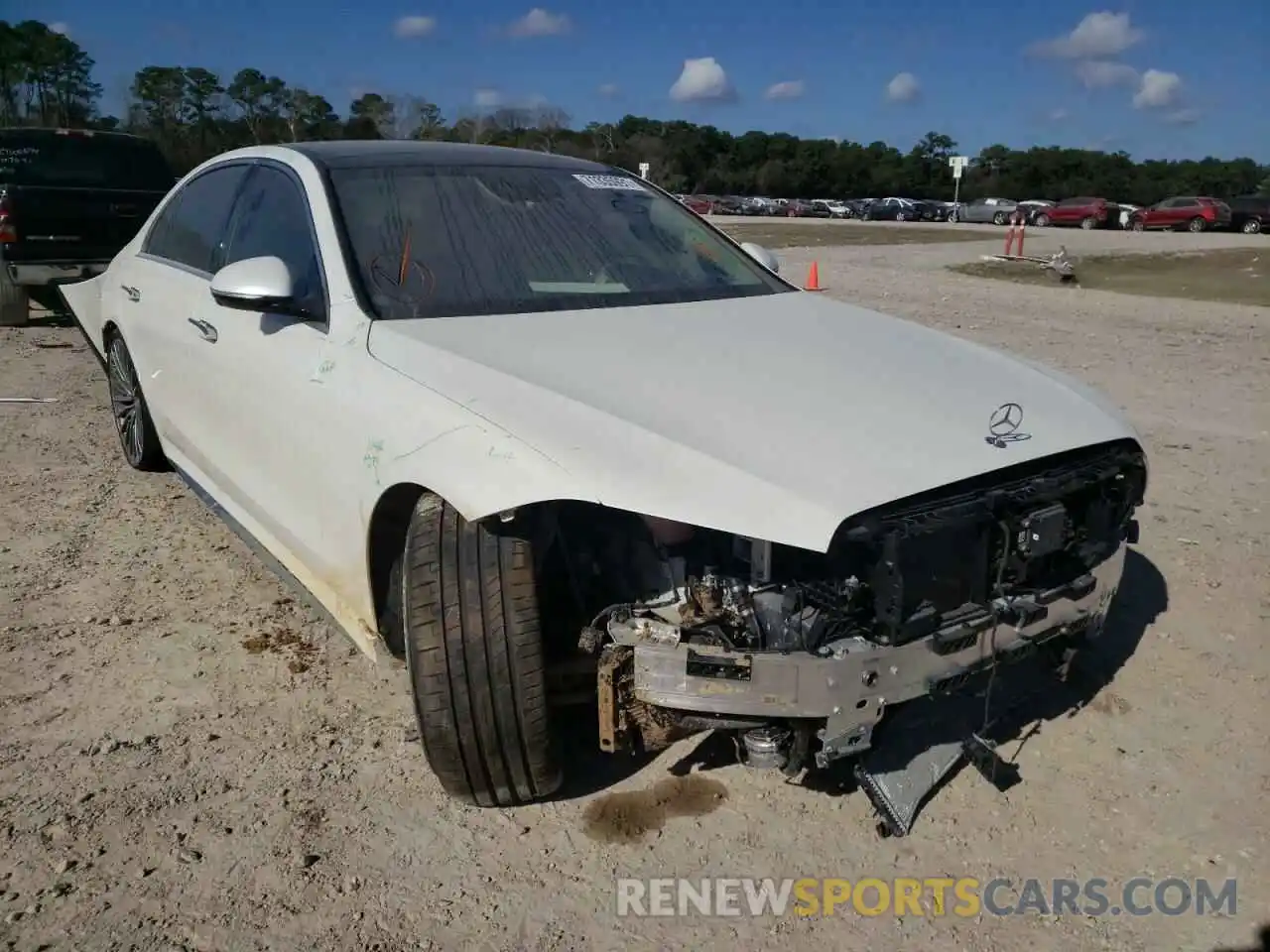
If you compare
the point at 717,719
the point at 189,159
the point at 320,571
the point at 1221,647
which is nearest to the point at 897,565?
the point at 717,719

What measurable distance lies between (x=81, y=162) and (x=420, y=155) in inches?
326

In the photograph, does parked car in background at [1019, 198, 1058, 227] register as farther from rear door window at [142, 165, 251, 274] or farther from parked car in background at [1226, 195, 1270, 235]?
rear door window at [142, 165, 251, 274]

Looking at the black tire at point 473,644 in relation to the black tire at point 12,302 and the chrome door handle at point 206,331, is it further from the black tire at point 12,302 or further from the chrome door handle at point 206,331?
the black tire at point 12,302

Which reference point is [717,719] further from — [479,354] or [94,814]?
[94,814]

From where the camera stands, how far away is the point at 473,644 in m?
2.46

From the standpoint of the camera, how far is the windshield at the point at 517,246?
3.14 m

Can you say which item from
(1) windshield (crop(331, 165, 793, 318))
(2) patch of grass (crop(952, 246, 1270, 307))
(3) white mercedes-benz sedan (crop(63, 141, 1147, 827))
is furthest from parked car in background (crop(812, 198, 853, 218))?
(3) white mercedes-benz sedan (crop(63, 141, 1147, 827))

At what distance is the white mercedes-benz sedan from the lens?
91.1 inches

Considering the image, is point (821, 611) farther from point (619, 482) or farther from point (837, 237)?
point (837, 237)

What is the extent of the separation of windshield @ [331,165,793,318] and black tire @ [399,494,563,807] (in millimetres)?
826

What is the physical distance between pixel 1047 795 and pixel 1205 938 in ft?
1.82

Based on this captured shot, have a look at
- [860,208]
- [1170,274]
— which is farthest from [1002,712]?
[860,208]

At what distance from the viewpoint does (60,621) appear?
3.75 m

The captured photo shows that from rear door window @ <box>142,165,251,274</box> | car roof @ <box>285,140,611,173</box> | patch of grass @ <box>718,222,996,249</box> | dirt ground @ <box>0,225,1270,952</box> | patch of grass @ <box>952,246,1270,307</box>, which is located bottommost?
dirt ground @ <box>0,225,1270,952</box>
